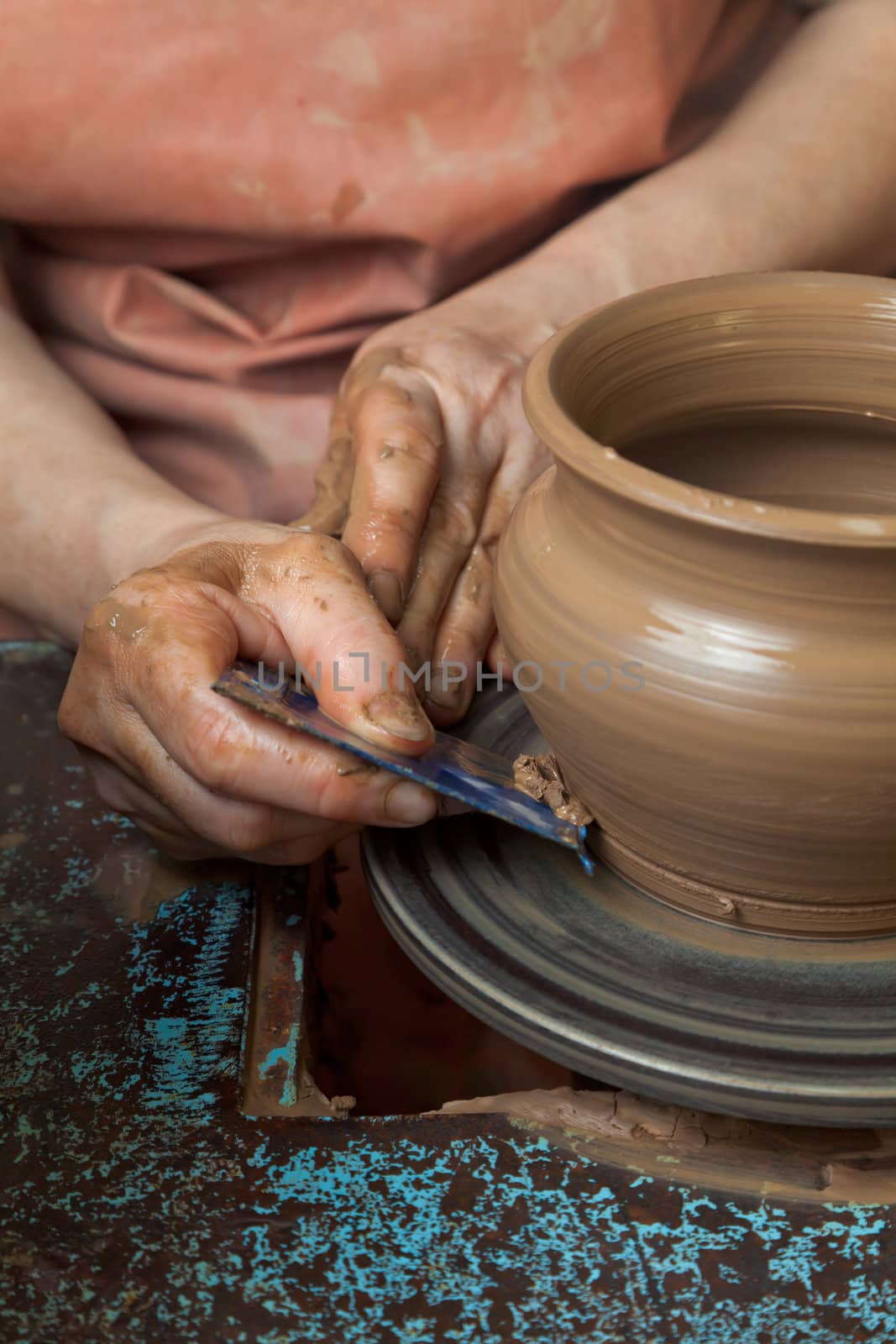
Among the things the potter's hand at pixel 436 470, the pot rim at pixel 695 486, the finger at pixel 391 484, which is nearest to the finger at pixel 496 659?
the potter's hand at pixel 436 470

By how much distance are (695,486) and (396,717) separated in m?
0.27

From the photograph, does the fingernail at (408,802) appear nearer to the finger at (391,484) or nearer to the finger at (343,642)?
the finger at (343,642)

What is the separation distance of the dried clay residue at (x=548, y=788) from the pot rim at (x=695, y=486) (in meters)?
0.28

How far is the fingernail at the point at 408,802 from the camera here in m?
0.94

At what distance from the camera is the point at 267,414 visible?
58.4 inches

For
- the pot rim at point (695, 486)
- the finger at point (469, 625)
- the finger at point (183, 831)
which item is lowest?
the finger at point (183, 831)

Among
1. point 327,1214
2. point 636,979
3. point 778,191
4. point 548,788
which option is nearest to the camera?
point 327,1214

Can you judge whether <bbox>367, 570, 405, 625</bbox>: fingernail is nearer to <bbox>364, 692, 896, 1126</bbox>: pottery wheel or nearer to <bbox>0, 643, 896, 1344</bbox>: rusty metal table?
<bbox>364, 692, 896, 1126</bbox>: pottery wheel

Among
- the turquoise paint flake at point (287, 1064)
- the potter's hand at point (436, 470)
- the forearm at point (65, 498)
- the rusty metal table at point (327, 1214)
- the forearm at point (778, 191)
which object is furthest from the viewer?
the forearm at point (778, 191)

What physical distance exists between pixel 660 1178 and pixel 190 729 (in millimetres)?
462

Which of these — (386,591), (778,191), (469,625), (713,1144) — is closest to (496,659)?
(469,625)

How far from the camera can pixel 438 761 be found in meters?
0.95

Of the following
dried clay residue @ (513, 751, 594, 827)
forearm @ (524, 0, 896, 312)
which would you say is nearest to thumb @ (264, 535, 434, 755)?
dried clay residue @ (513, 751, 594, 827)

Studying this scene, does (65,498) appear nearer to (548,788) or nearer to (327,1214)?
(548,788)
